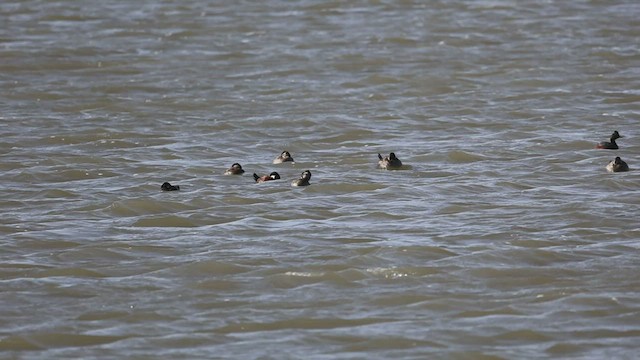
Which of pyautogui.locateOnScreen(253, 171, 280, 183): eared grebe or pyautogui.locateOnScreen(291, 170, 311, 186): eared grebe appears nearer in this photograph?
pyautogui.locateOnScreen(291, 170, 311, 186): eared grebe

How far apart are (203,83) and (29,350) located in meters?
12.4

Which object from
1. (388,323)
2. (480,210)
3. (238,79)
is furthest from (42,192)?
(238,79)

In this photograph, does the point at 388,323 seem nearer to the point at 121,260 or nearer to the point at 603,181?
the point at 121,260

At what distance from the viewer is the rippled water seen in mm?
10742

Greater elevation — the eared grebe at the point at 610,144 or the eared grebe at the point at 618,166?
the eared grebe at the point at 610,144

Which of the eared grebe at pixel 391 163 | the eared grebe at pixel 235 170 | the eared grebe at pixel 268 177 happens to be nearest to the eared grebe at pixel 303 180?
the eared grebe at pixel 268 177

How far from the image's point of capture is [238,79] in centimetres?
2269

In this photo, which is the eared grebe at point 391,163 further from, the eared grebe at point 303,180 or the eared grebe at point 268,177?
the eared grebe at point 268,177

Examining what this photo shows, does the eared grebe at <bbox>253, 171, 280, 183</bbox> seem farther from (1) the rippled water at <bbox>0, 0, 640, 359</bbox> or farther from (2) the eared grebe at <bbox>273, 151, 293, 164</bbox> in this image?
(2) the eared grebe at <bbox>273, 151, 293, 164</bbox>

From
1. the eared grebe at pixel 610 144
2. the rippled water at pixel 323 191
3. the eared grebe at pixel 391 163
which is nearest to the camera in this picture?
the rippled water at pixel 323 191

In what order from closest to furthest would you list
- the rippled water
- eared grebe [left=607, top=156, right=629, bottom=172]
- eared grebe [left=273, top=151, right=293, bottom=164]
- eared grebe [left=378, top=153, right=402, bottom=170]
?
the rippled water, eared grebe [left=607, top=156, right=629, bottom=172], eared grebe [left=378, top=153, right=402, bottom=170], eared grebe [left=273, top=151, right=293, bottom=164]

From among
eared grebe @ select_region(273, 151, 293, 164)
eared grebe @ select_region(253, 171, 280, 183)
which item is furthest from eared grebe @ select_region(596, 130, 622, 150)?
eared grebe @ select_region(253, 171, 280, 183)

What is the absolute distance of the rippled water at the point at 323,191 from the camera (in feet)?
35.2

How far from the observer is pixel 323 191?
1527 cm
